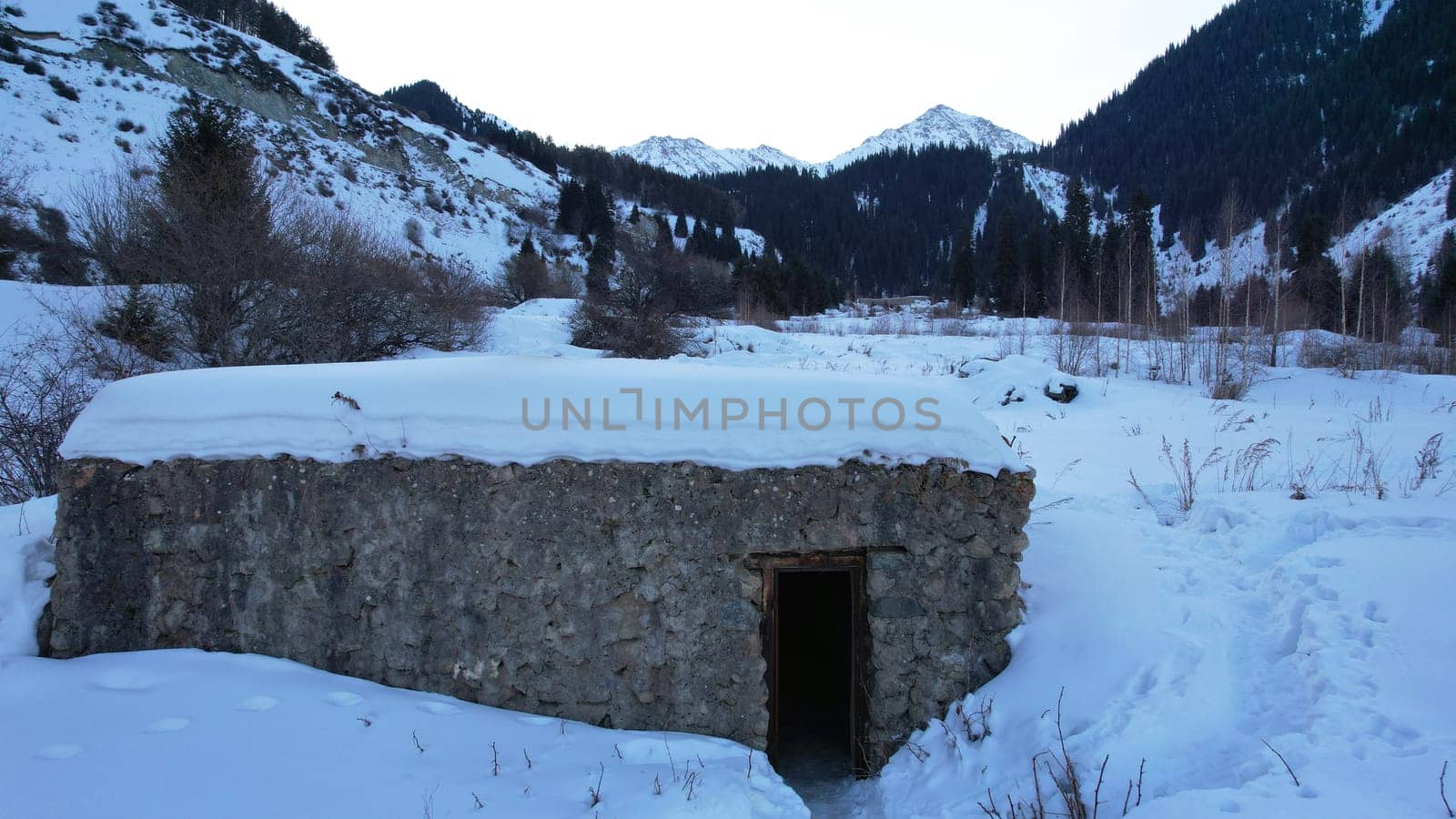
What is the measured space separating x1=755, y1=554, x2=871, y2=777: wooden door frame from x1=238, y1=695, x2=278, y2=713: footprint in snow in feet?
8.07

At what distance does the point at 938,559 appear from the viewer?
11.6 ft

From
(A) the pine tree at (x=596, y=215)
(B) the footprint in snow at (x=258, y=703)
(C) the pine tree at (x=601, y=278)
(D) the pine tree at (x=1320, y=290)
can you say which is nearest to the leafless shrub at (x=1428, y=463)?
(B) the footprint in snow at (x=258, y=703)

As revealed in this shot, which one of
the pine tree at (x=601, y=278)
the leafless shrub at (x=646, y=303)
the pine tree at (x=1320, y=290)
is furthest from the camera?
the pine tree at (x=1320, y=290)

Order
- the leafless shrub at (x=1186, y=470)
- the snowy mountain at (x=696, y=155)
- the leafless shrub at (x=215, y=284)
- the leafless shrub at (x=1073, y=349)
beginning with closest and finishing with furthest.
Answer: the leafless shrub at (x=1186, y=470)
the leafless shrub at (x=215, y=284)
the leafless shrub at (x=1073, y=349)
the snowy mountain at (x=696, y=155)

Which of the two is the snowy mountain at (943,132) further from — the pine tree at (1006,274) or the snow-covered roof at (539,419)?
the snow-covered roof at (539,419)

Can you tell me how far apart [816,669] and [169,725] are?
4.26 metres

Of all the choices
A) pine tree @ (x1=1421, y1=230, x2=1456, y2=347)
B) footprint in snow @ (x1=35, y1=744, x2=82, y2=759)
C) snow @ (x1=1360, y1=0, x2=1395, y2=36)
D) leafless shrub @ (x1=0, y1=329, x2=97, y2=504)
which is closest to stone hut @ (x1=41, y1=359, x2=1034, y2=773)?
footprint in snow @ (x1=35, y1=744, x2=82, y2=759)

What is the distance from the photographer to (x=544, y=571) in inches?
134

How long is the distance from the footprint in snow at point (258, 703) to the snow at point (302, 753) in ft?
0.03

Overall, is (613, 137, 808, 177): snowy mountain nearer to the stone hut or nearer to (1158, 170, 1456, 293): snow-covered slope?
(1158, 170, 1456, 293): snow-covered slope

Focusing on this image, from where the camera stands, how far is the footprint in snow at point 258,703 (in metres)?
3.00

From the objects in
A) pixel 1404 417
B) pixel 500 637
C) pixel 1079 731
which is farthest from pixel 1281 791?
pixel 1404 417

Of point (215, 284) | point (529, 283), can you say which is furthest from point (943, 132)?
point (215, 284)

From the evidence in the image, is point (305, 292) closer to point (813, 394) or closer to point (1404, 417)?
point (813, 394)
